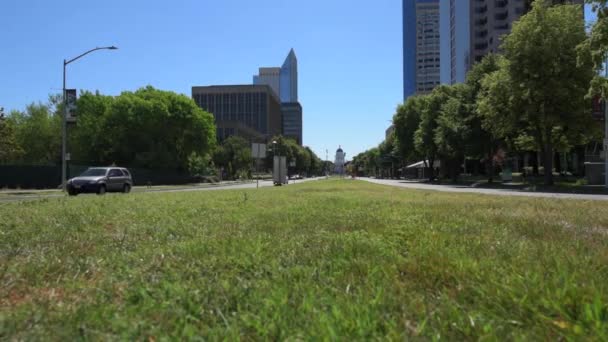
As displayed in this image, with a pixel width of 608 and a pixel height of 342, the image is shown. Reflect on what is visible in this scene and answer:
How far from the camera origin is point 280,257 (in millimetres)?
5125

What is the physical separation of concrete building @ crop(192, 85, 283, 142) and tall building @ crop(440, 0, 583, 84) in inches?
2346

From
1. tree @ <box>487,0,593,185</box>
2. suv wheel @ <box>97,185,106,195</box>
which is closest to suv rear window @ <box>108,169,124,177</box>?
suv wheel @ <box>97,185,106,195</box>

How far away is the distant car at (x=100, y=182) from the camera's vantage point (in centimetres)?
2795

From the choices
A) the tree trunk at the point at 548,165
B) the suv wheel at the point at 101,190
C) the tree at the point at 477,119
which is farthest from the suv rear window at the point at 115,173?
the tree at the point at 477,119

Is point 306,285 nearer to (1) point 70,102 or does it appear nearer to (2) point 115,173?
(2) point 115,173

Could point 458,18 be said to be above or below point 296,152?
above

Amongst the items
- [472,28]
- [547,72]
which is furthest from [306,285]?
[472,28]

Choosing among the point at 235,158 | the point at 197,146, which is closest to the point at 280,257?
the point at 197,146

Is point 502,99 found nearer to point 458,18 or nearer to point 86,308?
point 86,308

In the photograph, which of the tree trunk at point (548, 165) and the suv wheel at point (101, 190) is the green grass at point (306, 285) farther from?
the tree trunk at point (548, 165)

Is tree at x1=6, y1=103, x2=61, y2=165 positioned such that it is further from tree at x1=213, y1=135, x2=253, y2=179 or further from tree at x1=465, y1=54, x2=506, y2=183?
tree at x1=465, y1=54, x2=506, y2=183

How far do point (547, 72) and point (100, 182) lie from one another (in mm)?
29621

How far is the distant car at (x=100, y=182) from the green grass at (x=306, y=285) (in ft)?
72.1

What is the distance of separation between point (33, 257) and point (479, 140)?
48698 millimetres
